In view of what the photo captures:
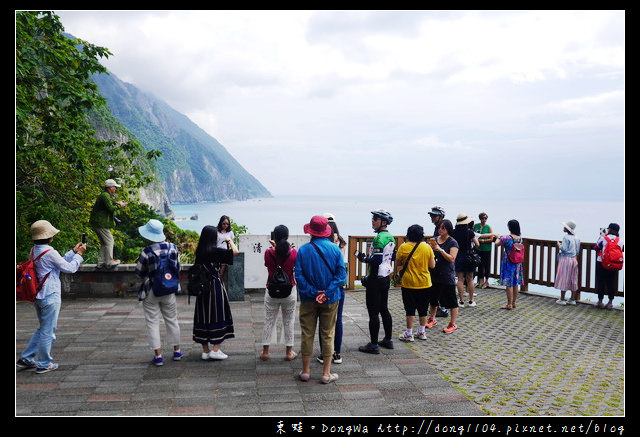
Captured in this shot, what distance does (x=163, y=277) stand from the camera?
5.37 meters

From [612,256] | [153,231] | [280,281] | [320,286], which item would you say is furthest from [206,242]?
[612,256]

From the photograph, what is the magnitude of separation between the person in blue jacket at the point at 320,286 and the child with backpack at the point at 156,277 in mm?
1508

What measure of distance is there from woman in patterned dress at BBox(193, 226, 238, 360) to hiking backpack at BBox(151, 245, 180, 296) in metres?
0.31

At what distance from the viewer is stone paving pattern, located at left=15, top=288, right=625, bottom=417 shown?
174 inches

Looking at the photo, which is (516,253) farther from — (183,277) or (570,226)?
(183,277)

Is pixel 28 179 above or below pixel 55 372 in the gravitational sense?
above

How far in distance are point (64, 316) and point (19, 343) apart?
1592 millimetres

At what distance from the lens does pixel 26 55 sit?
27.3 ft

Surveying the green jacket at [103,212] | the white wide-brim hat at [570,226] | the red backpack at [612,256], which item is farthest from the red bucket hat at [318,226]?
the white wide-brim hat at [570,226]

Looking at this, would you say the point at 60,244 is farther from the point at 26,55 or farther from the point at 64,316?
the point at 26,55

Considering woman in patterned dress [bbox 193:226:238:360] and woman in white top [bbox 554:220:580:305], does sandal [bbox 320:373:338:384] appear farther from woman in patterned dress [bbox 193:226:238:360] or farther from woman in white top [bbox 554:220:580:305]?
woman in white top [bbox 554:220:580:305]

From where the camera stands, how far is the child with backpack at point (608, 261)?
29.1 feet

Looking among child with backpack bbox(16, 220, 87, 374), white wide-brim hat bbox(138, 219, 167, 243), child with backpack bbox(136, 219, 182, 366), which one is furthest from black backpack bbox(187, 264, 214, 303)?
child with backpack bbox(16, 220, 87, 374)

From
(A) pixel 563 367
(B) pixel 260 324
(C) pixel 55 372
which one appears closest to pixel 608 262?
(A) pixel 563 367
